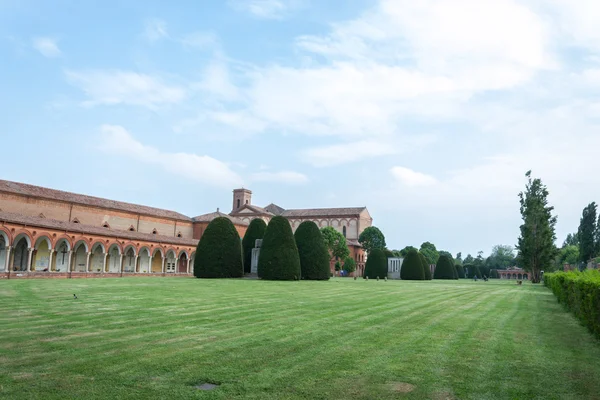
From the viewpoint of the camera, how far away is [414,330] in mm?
9969

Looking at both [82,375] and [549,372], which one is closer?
[82,375]

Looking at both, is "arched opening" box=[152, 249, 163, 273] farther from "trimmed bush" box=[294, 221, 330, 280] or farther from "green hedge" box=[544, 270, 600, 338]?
"green hedge" box=[544, 270, 600, 338]

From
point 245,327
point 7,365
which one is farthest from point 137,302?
point 7,365

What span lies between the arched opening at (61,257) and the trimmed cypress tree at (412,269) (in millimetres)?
35076

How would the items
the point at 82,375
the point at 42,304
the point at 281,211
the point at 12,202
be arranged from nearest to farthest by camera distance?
the point at 82,375 → the point at 42,304 → the point at 12,202 → the point at 281,211

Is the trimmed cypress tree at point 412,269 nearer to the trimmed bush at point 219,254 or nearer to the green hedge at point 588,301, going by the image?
the trimmed bush at point 219,254

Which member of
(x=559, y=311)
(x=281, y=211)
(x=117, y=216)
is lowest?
(x=559, y=311)

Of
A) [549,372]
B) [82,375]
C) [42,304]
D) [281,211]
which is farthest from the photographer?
[281,211]

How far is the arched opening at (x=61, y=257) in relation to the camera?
39.6m

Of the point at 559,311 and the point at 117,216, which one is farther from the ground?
the point at 117,216

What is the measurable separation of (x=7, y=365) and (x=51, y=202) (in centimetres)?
4295

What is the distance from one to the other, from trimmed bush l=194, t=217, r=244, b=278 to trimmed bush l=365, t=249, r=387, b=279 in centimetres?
2329

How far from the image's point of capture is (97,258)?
43844 mm

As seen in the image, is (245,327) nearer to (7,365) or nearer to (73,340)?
(73,340)
